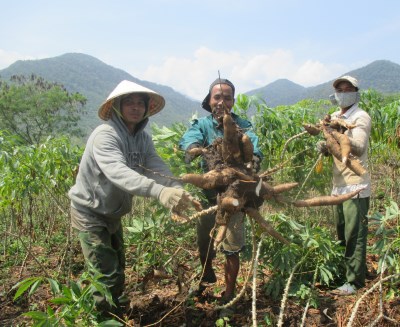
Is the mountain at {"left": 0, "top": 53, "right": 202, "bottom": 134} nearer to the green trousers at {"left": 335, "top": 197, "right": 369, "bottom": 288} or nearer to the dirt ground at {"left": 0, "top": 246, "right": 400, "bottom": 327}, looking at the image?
the dirt ground at {"left": 0, "top": 246, "right": 400, "bottom": 327}

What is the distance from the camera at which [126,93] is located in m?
2.15

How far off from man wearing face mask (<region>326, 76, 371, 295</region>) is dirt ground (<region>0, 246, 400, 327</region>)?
0.46ft

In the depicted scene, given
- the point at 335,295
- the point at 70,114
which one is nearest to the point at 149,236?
the point at 335,295

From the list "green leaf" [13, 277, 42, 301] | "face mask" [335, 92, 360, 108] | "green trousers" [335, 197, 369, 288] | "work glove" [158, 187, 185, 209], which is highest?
"face mask" [335, 92, 360, 108]

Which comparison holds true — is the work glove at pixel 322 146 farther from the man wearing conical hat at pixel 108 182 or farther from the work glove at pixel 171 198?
the work glove at pixel 171 198

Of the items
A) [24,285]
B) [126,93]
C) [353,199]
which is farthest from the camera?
[353,199]

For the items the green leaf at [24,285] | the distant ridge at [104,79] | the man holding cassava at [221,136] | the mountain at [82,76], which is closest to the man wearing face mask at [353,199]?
the man holding cassava at [221,136]

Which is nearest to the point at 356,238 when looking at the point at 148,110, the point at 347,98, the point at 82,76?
the point at 347,98

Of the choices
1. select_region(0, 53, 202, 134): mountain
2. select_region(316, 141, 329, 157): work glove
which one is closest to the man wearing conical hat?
select_region(316, 141, 329, 157): work glove

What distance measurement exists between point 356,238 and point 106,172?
1.96 meters

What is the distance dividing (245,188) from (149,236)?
1.18 m

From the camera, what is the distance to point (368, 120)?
2580mm

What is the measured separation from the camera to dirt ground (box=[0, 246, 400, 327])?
233 cm

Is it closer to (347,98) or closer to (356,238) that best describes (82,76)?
(347,98)
